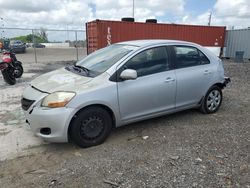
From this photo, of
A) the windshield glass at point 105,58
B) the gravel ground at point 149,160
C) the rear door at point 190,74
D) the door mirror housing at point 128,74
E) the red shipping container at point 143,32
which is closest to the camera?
the gravel ground at point 149,160

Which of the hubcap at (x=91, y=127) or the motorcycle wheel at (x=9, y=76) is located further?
the motorcycle wheel at (x=9, y=76)

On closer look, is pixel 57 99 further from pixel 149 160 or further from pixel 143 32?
pixel 143 32

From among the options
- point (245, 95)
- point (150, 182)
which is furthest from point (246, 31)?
point (150, 182)

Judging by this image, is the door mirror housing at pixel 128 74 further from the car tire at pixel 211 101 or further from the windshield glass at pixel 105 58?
the car tire at pixel 211 101

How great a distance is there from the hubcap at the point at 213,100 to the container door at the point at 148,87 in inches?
42.4

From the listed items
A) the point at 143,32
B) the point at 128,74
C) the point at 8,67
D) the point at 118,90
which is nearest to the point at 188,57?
the point at 128,74

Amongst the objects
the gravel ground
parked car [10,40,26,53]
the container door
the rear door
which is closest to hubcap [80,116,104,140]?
the gravel ground

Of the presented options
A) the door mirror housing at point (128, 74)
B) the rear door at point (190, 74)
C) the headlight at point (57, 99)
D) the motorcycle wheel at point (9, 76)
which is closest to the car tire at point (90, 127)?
the headlight at point (57, 99)

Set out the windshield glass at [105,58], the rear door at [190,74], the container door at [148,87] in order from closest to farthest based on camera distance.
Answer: the container door at [148,87] < the windshield glass at [105,58] < the rear door at [190,74]

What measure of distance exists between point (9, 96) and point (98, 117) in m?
4.18

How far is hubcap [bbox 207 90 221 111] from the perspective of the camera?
503cm

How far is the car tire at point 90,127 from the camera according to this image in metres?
3.47

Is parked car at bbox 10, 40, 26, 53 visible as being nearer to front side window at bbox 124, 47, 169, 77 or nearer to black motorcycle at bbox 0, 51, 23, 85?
black motorcycle at bbox 0, 51, 23, 85

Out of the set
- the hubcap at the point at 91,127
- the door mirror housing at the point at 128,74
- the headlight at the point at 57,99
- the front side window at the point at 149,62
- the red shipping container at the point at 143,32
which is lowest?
the hubcap at the point at 91,127
